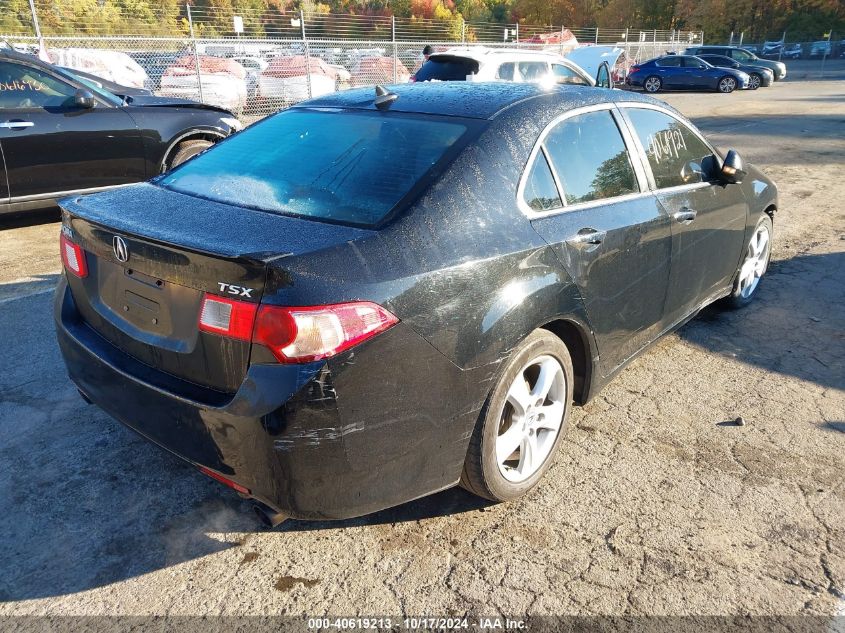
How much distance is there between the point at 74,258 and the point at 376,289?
1.42 meters

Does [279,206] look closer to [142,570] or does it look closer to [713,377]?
[142,570]

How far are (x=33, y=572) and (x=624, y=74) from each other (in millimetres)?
31006

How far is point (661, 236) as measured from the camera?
3.43 meters

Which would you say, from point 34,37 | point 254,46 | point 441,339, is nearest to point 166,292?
point 441,339

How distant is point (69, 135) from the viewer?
21.8 ft

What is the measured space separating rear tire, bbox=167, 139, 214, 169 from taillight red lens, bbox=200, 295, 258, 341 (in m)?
5.73

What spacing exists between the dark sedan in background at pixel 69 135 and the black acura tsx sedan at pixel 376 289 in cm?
425

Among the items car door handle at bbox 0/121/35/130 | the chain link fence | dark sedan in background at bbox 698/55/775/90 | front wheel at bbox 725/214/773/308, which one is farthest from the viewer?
dark sedan in background at bbox 698/55/775/90

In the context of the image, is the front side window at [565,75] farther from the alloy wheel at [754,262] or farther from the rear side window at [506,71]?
the alloy wheel at [754,262]

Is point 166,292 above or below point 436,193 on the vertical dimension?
below

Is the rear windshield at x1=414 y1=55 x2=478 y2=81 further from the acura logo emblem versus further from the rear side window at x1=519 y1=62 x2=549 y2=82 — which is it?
the acura logo emblem

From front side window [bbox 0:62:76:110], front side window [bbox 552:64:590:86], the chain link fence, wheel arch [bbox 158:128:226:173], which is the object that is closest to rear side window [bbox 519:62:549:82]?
front side window [bbox 552:64:590:86]

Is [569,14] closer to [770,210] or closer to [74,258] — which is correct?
[770,210]

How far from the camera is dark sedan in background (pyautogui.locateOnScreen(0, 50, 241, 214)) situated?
21.0ft
